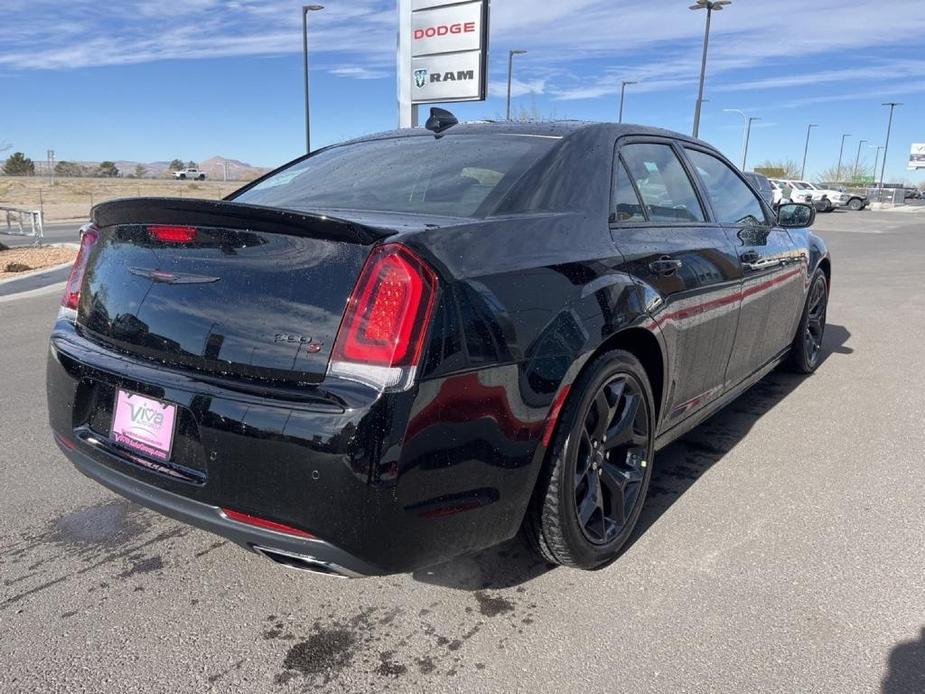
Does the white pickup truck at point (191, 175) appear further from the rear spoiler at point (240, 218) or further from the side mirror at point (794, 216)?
the rear spoiler at point (240, 218)

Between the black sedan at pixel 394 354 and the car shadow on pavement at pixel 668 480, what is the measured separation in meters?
0.22

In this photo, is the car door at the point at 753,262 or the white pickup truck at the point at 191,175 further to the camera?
the white pickup truck at the point at 191,175

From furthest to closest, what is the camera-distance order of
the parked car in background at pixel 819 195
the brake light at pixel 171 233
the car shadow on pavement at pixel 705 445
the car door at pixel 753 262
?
the parked car in background at pixel 819 195 < the car door at pixel 753 262 < the car shadow on pavement at pixel 705 445 < the brake light at pixel 171 233

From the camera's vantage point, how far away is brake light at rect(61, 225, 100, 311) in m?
2.54

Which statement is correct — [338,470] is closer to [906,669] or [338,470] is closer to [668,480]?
[906,669]

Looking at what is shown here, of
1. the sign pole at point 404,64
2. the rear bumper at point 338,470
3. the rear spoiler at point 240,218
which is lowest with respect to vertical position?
the rear bumper at point 338,470

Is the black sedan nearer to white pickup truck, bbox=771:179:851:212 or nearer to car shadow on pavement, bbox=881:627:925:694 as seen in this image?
car shadow on pavement, bbox=881:627:925:694

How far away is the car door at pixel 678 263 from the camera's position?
9.11ft

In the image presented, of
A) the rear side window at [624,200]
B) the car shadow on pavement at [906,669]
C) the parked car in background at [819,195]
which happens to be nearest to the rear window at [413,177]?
the rear side window at [624,200]

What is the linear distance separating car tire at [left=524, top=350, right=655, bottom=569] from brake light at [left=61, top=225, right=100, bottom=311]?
1.74 metres

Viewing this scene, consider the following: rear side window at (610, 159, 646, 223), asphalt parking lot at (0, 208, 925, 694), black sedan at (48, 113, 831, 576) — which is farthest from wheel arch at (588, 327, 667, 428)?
asphalt parking lot at (0, 208, 925, 694)

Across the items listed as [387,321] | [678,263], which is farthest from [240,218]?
[678,263]

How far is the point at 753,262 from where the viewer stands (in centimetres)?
373

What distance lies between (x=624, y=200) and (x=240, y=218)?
153 centimetres
